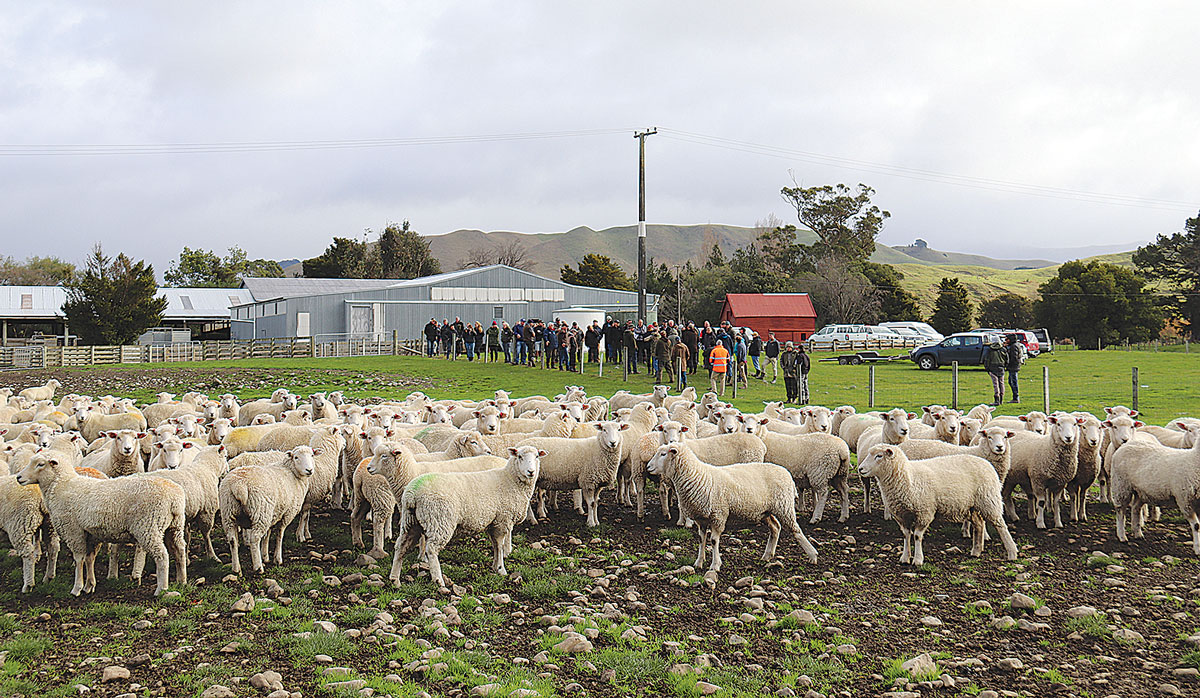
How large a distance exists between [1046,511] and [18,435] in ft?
49.7

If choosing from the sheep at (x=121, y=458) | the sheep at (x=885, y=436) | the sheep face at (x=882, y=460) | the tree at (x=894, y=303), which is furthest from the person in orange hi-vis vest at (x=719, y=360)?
the tree at (x=894, y=303)

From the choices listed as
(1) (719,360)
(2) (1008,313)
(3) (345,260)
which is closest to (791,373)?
(1) (719,360)

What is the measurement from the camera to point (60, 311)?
62.6 metres

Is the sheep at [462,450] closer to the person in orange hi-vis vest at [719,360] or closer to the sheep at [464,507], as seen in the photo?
the sheep at [464,507]

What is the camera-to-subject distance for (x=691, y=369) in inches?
1176

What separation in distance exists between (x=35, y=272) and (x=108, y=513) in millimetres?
119151

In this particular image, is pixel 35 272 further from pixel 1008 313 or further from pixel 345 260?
pixel 1008 313

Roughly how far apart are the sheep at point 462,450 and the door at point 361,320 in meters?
45.9

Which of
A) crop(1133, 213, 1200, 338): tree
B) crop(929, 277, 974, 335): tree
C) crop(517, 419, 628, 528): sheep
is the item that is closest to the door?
crop(517, 419, 628, 528): sheep

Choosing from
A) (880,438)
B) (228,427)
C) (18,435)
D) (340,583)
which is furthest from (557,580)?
(18,435)

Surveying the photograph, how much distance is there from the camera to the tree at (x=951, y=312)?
78812mm

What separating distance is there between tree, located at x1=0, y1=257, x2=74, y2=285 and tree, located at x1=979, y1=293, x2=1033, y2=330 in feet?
341

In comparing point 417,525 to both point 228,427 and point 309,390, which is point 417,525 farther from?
point 309,390

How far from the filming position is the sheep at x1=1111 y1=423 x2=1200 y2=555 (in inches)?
352
